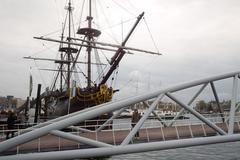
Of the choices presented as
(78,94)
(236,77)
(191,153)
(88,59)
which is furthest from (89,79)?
(236,77)

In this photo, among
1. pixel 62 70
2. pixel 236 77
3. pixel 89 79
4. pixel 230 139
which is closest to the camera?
pixel 230 139

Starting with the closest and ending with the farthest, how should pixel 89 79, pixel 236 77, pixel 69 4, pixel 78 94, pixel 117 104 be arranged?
1. pixel 117 104
2. pixel 236 77
3. pixel 78 94
4. pixel 89 79
5. pixel 69 4

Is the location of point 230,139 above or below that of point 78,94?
below

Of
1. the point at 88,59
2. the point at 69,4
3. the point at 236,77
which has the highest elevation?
the point at 69,4

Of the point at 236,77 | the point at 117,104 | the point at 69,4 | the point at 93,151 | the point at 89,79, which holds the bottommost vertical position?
the point at 93,151

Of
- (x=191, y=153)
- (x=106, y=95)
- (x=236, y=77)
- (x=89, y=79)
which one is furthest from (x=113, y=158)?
(x=89, y=79)

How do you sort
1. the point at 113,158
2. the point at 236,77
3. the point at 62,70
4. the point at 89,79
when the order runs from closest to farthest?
the point at 236,77 → the point at 113,158 → the point at 89,79 → the point at 62,70

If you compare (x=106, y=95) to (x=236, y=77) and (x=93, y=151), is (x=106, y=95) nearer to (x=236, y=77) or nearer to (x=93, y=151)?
(x=236, y=77)

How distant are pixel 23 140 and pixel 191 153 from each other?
Answer: 15.9 metres

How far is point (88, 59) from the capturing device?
50.1 meters

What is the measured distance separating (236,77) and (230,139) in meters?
2.88

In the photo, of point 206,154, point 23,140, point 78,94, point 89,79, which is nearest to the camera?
point 23,140

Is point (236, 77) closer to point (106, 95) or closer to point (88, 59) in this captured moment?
point (106, 95)

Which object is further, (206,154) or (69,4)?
(69,4)
